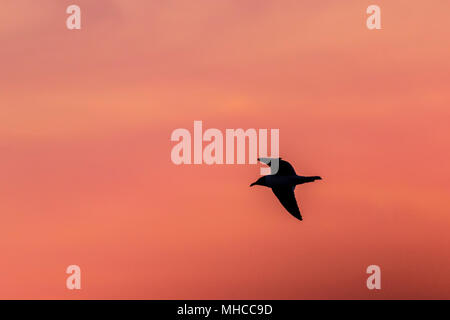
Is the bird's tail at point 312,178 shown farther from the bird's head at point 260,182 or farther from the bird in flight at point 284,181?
the bird's head at point 260,182

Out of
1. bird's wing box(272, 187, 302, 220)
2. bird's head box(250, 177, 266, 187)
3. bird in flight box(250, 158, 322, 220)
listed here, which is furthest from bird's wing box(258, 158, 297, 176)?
bird's wing box(272, 187, 302, 220)

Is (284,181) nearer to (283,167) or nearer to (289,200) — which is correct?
(283,167)

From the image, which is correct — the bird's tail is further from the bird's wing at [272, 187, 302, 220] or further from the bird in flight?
the bird's wing at [272, 187, 302, 220]

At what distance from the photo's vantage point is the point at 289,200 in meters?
80.5

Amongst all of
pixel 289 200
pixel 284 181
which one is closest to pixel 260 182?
pixel 284 181

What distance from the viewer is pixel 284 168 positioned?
7656 cm

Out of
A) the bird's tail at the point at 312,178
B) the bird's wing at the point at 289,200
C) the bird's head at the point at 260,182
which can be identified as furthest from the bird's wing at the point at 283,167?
the bird's wing at the point at 289,200

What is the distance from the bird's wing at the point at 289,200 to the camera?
8006cm

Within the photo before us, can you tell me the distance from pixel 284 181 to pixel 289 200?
337 cm

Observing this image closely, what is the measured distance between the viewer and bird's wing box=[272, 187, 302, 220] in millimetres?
80062
